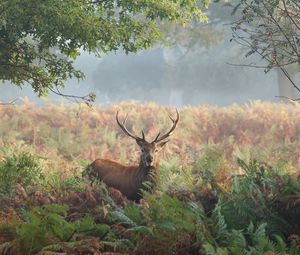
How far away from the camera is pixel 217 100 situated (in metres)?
52.3

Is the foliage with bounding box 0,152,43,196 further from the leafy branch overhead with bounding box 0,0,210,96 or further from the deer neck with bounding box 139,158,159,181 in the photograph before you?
the deer neck with bounding box 139,158,159,181

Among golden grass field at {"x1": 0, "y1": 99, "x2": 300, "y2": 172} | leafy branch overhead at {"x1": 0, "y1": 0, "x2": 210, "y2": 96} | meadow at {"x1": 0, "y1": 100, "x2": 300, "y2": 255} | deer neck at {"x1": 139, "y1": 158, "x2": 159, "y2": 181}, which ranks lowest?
meadow at {"x1": 0, "y1": 100, "x2": 300, "y2": 255}

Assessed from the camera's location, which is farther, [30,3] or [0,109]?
[0,109]

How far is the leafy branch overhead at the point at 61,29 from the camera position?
7.95 meters

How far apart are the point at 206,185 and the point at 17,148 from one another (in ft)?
25.6

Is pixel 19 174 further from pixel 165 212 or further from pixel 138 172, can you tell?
pixel 165 212

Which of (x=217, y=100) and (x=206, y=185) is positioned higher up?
(x=217, y=100)

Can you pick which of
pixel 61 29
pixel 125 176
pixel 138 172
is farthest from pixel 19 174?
pixel 61 29

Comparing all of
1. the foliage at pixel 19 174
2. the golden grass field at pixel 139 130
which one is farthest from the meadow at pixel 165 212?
the golden grass field at pixel 139 130

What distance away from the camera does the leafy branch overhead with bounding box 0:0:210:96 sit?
795 cm

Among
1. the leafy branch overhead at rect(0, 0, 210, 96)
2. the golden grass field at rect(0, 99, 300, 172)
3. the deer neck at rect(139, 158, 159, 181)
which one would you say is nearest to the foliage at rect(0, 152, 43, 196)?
the leafy branch overhead at rect(0, 0, 210, 96)

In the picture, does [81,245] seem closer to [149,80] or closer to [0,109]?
[0,109]

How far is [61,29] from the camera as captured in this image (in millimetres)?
8250

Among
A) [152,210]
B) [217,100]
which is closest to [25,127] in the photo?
[152,210]
